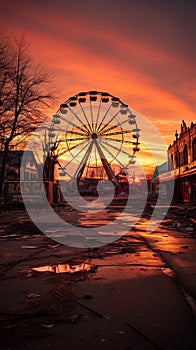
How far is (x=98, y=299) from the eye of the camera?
429 cm

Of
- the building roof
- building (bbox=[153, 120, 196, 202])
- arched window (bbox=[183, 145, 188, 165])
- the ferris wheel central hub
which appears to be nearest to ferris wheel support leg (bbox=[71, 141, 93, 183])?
the ferris wheel central hub

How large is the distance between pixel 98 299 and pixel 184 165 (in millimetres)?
33741

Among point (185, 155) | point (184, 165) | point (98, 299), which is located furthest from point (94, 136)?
point (98, 299)

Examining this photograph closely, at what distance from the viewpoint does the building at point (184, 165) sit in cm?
3311

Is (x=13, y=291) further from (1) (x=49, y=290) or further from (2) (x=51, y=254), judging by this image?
(2) (x=51, y=254)

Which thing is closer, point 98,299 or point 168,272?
point 98,299

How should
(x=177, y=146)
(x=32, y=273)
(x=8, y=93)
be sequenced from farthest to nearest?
(x=177, y=146)
(x=8, y=93)
(x=32, y=273)

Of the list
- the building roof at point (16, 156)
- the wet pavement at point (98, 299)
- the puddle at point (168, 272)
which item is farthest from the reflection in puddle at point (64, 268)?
the building roof at point (16, 156)

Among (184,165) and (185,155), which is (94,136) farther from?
(184,165)

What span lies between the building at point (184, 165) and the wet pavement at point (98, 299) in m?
23.7

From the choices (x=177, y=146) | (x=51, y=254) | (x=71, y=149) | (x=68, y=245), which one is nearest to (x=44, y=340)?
(x=51, y=254)

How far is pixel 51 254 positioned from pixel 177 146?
35.3 meters

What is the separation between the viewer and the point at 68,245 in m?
8.88

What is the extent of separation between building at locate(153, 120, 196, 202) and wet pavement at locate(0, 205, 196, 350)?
23.7 metres
